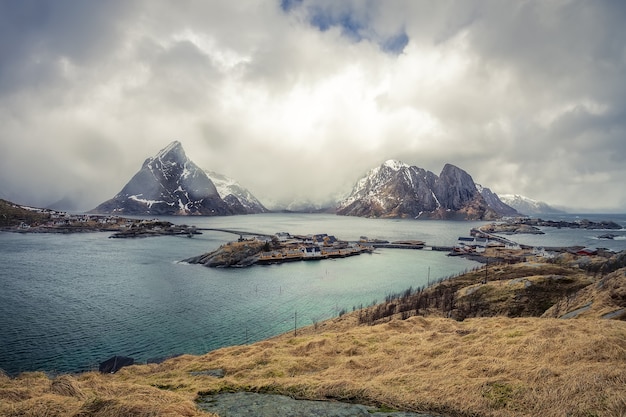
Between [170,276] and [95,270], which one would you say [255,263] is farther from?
[95,270]

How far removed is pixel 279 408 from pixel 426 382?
183 inches

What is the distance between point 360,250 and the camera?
11712cm

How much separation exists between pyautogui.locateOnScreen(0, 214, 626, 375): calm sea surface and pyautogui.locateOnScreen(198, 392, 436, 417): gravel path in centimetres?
2820

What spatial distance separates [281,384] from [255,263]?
272 feet

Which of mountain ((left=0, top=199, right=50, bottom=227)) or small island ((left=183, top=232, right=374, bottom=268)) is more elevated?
mountain ((left=0, top=199, right=50, bottom=227))

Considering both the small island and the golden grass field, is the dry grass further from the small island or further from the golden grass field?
the small island

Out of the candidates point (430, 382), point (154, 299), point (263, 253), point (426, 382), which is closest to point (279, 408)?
point (426, 382)

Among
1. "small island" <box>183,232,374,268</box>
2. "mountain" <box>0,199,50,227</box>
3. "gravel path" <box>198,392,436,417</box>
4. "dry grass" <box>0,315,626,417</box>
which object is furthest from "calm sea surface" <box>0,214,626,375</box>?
"mountain" <box>0,199,50,227</box>

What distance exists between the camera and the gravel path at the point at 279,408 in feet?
27.4

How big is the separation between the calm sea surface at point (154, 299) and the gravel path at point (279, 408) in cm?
2820

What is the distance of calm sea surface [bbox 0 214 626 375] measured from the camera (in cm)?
3462

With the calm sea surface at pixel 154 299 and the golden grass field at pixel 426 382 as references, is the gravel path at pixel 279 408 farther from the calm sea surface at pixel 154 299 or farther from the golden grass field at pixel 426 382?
the calm sea surface at pixel 154 299

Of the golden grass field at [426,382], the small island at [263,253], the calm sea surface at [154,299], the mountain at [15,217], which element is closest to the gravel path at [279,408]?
the golden grass field at [426,382]

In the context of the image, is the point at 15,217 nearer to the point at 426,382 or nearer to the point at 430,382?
the point at 426,382
